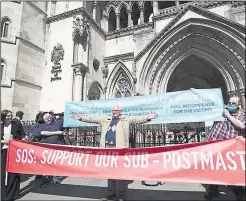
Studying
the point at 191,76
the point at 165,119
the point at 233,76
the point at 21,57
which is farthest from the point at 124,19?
the point at 165,119

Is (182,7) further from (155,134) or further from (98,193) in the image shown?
(98,193)

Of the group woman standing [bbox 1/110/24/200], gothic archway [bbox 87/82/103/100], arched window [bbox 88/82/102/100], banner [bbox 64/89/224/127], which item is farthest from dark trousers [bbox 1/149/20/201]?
arched window [bbox 88/82/102/100]

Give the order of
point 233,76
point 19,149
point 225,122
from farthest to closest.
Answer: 1. point 233,76
2. point 19,149
3. point 225,122

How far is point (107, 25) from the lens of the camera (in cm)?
1942

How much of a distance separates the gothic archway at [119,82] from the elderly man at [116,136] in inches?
478

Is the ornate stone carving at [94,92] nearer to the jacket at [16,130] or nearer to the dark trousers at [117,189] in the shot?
the jacket at [16,130]

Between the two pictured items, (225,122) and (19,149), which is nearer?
(225,122)

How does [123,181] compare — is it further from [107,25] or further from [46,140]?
[107,25]

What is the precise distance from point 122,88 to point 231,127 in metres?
13.1

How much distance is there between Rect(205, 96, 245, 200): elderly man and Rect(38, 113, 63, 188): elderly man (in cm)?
360

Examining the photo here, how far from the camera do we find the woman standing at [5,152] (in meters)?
4.66

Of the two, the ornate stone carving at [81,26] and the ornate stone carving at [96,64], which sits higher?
the ornate stone carving at [81,26]

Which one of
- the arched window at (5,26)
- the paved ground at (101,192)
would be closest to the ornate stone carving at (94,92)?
the arched window at (5,26)

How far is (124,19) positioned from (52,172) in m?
18.2
